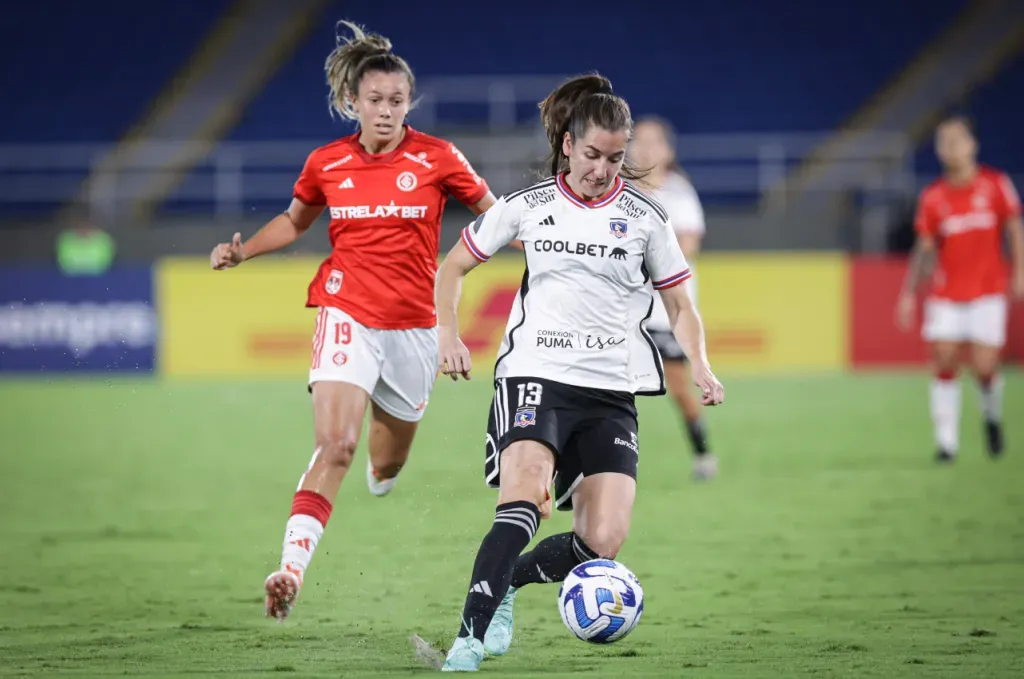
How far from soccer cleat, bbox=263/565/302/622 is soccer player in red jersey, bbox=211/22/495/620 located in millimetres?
782

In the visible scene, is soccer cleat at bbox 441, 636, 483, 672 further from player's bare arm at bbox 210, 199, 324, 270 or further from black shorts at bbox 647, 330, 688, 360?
black shorts at bbox 647, 330, 688, 360

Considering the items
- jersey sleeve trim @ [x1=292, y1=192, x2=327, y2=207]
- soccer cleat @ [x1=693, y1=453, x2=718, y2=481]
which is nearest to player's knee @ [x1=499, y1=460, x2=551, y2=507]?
jersey sleeve trim @ [x1=292, y1=192, x2=327, y2=207]

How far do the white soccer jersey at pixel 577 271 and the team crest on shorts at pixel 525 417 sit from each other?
0.15m

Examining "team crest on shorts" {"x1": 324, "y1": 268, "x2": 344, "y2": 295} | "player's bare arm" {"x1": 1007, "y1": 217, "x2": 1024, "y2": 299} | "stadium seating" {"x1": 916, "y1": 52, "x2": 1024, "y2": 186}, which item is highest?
"stadium seating" {"x1": 916, "y1": 52, "x2": 1024, "y2": 186}

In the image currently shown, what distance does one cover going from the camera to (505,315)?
20000mm

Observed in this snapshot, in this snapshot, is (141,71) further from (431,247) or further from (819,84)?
(431,247)

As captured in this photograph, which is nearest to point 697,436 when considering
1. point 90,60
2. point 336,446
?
point 336,446

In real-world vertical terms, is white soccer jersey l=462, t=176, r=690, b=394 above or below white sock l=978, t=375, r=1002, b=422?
below

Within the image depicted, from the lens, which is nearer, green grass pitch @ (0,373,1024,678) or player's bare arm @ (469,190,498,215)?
green grass pitch @ (0,373,1024,678)

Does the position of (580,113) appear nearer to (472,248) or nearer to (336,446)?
(472,248)

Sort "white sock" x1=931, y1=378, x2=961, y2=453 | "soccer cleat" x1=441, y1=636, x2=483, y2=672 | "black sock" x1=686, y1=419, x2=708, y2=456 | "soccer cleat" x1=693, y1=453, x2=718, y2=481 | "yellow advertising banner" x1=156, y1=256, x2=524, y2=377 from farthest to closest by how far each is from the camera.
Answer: "yellow advertising banner" x1=156, y1=256, x2=524, y2=377, "white sock" x1=931, y1=378, x2=961, y2=453, "soccer cleat" x1=693, y1=453, x2=718, y2=481, "black sock" x1=686, y1=419, x2=708, y2=456, "soccer cleat" x1=441, y1=636, x2=483, y2=672

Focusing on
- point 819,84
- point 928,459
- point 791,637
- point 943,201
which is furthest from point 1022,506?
point 819,84

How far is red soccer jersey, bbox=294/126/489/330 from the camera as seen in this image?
263 inches

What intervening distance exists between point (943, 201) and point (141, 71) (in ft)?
64.1
